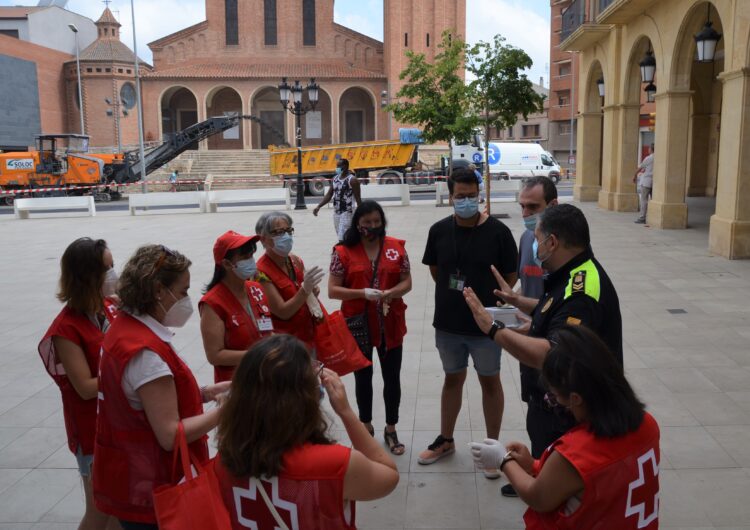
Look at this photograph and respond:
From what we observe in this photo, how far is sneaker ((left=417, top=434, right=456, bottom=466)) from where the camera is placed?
462cm

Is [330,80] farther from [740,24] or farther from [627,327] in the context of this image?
[627,327]

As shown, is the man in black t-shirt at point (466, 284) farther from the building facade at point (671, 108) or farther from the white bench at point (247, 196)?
the white bench at point (247, 196)

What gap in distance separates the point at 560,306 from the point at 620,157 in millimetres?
17536

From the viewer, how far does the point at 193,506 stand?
2.13 meters

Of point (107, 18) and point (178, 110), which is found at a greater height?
point (107, 18)

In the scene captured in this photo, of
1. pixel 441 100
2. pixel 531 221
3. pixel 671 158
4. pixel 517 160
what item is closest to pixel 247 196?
pixel 441 100

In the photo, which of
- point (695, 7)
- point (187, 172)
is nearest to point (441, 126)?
point (695, 7)

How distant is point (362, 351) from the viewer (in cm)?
473

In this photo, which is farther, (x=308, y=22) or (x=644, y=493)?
(x=308, y=22)

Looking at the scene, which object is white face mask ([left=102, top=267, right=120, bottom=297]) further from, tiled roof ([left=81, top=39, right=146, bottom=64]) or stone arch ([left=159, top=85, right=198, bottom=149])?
tiled roof ([left=81, top=39, right=146, bottom=64])

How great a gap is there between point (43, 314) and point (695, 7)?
1310 centimetres

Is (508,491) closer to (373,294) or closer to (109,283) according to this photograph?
(373,294)

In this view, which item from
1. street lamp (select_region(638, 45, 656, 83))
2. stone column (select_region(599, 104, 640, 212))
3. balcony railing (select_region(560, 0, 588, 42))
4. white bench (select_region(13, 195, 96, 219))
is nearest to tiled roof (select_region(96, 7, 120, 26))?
white bench (select_region(13, 195, 96, 219))

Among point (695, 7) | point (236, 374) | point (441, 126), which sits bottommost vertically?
point (236, 374)
